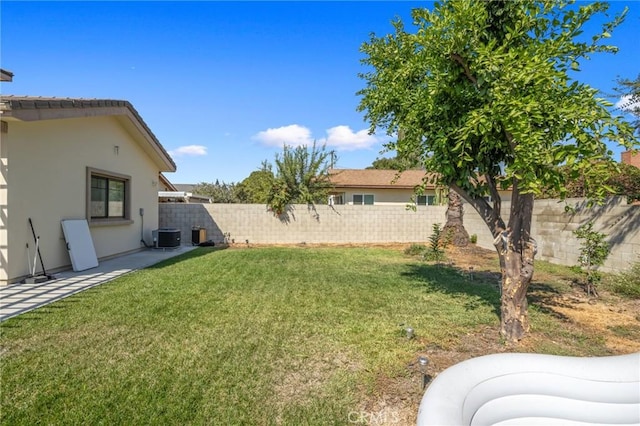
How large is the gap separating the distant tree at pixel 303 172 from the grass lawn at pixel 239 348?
30.0ft

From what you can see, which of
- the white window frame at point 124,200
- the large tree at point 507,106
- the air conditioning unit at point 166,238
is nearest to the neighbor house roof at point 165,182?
the air conditioning unit at point 166,238

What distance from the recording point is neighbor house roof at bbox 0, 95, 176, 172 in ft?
19.9

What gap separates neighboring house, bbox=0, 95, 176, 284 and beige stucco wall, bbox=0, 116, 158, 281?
0.06 ft

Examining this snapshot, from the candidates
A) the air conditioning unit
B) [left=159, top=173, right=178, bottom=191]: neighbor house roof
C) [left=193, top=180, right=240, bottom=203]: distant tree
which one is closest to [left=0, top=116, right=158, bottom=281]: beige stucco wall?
the air conditioning unit

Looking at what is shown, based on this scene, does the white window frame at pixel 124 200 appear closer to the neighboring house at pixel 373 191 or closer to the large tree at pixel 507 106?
the large tree at pixel 507 106

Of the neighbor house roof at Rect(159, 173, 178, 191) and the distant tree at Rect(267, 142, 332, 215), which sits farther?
the neighbor house roof at Rect(159, 173, 178, 191)

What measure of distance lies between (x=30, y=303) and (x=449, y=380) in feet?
21.1

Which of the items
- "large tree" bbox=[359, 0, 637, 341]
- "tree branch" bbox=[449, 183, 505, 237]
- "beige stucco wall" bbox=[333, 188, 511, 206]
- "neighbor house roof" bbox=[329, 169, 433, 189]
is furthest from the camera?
"beige stucco wall" bbox=[333, 188, 511, 206]

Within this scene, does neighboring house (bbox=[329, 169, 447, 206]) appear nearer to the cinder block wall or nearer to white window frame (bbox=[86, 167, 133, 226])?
the cinder block wall

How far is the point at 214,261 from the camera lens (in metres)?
10.2

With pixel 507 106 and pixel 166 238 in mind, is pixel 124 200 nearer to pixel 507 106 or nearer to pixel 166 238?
pixel 166 238

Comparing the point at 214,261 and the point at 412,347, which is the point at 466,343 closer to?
the point at 412,347

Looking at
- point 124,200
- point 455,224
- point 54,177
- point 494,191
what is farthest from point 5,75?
point 455,224

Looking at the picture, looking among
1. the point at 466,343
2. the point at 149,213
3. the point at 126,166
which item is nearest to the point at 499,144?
the point at 466,343
